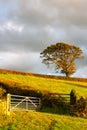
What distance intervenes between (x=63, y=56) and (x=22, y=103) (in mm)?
53693

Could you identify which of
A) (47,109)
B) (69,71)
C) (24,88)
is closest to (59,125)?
(47,109)

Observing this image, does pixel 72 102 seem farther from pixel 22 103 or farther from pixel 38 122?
pixel 38 122

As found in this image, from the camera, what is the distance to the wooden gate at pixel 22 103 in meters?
52.5

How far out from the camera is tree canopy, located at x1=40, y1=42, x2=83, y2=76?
10762 centimetres

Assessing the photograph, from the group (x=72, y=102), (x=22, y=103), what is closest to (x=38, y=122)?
(x=22, y=103)

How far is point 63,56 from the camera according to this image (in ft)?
359

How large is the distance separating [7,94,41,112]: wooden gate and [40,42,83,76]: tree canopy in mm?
48565

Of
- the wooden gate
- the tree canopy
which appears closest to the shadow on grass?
the wooden gate

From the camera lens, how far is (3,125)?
47438mm

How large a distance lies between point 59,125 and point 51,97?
11.3 meters

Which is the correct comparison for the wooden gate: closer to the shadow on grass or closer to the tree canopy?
the shadow on grass

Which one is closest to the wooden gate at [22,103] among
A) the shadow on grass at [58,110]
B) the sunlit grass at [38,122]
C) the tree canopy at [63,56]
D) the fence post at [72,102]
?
the shadow on grass at [58,110]

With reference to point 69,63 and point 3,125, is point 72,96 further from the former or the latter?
point 69,63

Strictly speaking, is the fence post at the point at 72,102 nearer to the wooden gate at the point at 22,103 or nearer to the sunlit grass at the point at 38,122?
the sunlit grass at the point at 38,122
